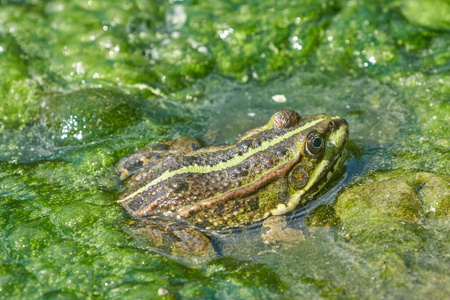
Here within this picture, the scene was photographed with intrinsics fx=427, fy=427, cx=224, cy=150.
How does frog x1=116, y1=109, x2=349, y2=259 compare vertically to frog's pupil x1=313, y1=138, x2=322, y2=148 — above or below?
below

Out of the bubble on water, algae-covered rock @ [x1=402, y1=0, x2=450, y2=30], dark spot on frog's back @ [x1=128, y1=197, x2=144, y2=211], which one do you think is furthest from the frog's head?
the bubble on water

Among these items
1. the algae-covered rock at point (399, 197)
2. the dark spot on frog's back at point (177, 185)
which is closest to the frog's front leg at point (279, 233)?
the algae-covered rock at point (399, 197)

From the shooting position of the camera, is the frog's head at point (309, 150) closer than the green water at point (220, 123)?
No

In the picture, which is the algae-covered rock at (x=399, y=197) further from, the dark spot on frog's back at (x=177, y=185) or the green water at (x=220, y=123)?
the dark spot on frog's back at (x=177, y=185)

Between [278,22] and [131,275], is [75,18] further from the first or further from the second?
[131,275]

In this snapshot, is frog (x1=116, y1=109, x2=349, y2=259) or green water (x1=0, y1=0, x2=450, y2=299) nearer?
green water (x1=0, y1=0, x2=450, y2=299)

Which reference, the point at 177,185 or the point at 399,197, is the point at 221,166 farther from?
the point at 399,197

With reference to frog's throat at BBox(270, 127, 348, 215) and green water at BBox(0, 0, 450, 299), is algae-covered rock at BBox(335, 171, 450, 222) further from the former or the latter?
frog's throat at BBox(270, 127, 348, 215)

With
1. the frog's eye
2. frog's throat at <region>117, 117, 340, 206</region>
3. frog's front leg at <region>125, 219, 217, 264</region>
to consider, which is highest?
the frog's eye
